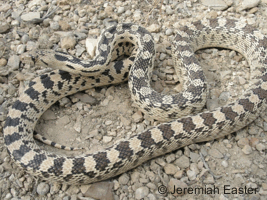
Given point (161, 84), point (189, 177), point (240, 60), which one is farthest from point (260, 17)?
point (189, 177)

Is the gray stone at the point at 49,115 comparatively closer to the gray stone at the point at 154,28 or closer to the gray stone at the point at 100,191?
the gray stone at the point at 100,191

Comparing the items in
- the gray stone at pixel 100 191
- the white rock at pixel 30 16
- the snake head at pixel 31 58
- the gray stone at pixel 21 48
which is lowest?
the gray stone at pixel 100 191

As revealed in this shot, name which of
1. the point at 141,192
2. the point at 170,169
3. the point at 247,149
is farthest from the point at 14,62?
A: the point at 247,149

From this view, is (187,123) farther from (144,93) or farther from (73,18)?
(73,18)

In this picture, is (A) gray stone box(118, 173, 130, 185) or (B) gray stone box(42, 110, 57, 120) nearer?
(A) gray stone box(118, 173, 130, 185)

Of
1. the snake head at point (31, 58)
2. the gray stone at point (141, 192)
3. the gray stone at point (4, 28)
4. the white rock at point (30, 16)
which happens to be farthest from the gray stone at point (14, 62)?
the gray stone at point (141, 192)

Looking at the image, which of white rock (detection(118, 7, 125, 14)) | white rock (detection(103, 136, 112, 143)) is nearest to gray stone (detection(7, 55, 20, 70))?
white rock (detection(103, 136, 112, 143))

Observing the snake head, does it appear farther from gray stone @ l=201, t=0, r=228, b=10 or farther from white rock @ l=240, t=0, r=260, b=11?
white rock @ l=240, t=0, r=260, b=11
